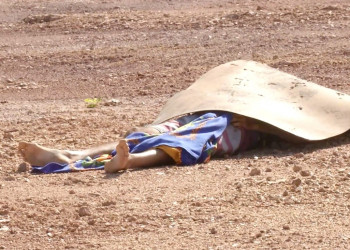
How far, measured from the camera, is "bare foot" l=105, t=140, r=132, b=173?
6.30m

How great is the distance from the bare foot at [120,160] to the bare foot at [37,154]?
0.37 m

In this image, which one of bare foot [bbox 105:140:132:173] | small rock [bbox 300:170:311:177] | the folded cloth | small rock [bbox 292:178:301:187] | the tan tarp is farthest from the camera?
the tan tarp

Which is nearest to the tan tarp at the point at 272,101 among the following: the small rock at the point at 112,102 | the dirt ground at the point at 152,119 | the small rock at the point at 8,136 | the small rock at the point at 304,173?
the dirt ground at the point at 152,119

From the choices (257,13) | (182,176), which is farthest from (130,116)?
(257,13)

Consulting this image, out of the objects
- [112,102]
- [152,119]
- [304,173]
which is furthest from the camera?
[112,102]

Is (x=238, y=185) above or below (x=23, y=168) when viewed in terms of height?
above

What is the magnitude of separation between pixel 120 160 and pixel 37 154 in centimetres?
58

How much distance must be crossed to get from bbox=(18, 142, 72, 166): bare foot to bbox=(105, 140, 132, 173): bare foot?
0.37m

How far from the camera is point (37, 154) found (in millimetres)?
6594

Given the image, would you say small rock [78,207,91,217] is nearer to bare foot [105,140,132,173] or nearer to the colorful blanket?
bare foot [105,140,132,173]

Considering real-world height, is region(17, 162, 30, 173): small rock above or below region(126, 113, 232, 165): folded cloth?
below

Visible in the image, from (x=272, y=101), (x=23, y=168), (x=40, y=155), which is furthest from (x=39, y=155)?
(x=272, y=101)

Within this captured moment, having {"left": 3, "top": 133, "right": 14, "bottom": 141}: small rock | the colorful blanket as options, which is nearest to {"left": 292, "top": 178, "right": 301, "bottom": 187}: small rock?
the colorful blanket

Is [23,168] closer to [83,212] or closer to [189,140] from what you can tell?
[189,140]
